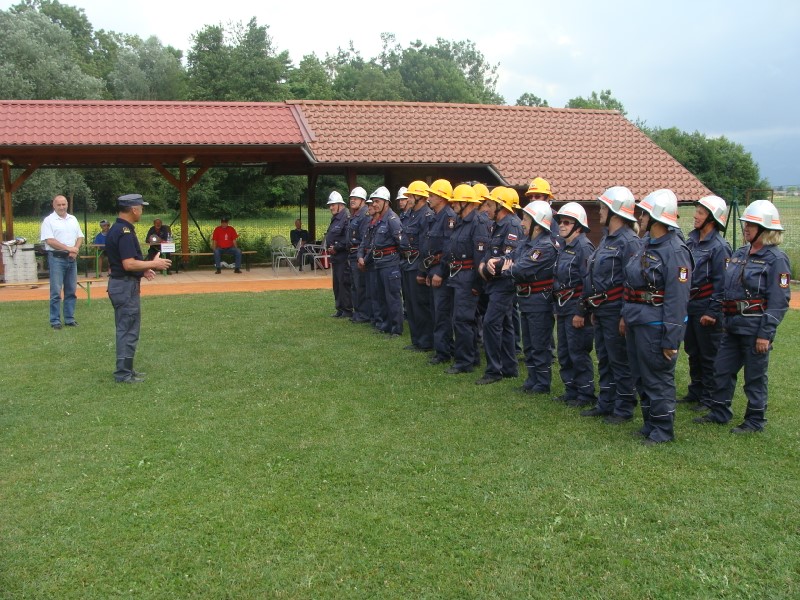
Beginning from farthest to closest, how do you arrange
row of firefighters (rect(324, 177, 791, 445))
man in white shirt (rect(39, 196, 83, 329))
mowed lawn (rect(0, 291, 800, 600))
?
man in white shirt (rect(39, 196, 83, 329)), row of firefighters (rect(324, 177, 791, 445)), mowed lawn (rect(0, 291, 800, 600))

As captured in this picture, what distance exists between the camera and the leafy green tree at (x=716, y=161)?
47000 mm

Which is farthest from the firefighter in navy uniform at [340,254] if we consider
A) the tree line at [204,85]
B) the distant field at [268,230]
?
the tree line at [204,85]

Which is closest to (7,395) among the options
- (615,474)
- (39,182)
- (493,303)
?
(493,303)

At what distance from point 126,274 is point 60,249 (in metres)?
3.44

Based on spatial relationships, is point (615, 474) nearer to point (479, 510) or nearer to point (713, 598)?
point (479, 510)

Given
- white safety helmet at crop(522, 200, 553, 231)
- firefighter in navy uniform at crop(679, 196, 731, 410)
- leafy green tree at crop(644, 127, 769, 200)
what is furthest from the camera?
leafy green tree at crop(644, 127, 769, 200)

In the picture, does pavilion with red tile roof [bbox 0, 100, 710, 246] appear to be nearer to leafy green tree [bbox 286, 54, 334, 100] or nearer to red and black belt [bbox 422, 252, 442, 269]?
red and black belt [bbox 422, 252, 442, 269]

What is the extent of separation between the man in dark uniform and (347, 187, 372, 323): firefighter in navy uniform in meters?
4.06

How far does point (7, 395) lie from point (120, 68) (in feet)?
164

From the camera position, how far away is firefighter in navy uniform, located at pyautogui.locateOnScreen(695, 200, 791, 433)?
5879 millimetres

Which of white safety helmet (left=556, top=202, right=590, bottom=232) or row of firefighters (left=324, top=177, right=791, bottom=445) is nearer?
row of firefighters (left=324, top=177, right=791, bottom=445)

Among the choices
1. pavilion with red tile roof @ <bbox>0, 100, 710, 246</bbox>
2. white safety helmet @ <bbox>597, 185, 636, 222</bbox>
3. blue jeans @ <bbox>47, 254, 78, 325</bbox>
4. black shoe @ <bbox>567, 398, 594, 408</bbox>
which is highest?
pavilion with red tile roof @ <bbox>0, 100, 710, 246</bbox>

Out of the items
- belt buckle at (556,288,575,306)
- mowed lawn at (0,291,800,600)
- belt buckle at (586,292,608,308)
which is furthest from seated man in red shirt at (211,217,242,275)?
belt buckle at (586,292,608,308)

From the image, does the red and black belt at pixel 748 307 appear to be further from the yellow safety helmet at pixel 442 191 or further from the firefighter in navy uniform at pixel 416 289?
the firefighter in navy uniform at pixel 416 289
